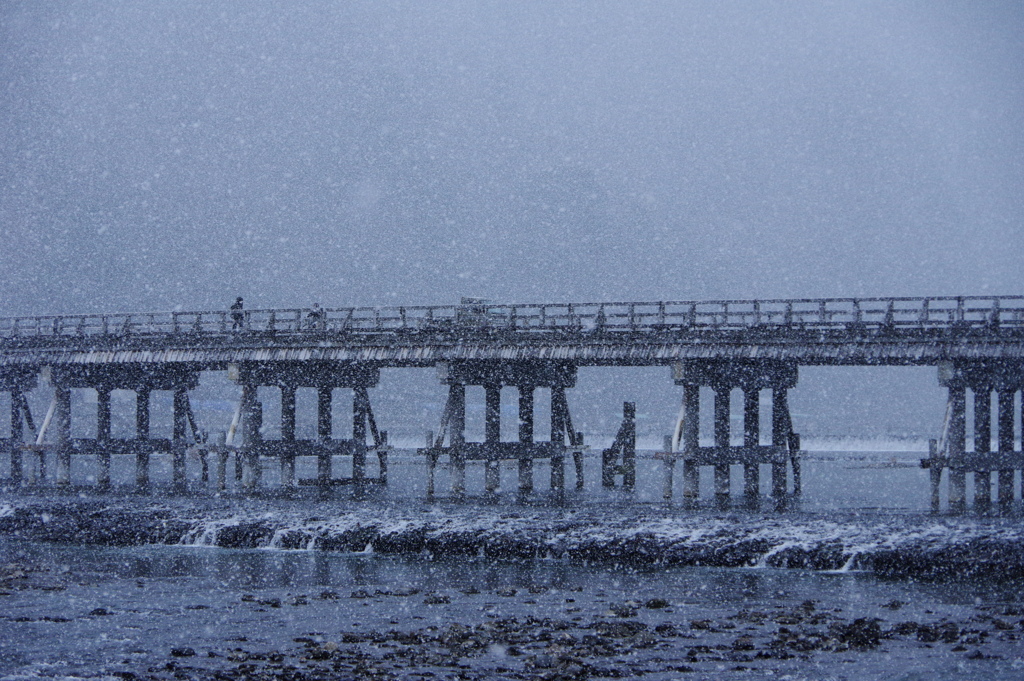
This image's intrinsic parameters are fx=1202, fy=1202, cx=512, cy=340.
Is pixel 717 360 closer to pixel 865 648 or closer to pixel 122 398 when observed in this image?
pixel 865 648

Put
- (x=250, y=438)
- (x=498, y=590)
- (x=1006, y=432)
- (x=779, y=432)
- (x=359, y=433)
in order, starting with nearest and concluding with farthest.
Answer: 1. (x=498, y=590)
2. (x=1006, y=432)
3. (x=779, y=432)
4. (x=250, y=438)
5. (x=359, y=433)

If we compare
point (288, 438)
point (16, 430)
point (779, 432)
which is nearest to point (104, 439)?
point (16, 430)

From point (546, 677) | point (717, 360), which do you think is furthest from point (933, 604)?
point (717, 360)

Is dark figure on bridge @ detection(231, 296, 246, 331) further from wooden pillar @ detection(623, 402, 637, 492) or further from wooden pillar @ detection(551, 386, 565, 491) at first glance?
wooden pillar @ detection(623, 402, 637, 492)

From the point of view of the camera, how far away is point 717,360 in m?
38.7

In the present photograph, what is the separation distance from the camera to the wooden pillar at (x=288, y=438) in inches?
1793

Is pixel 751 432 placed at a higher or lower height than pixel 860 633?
higher

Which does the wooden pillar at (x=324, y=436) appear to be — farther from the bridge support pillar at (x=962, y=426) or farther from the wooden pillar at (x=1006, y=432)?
the wooden pillar at (x=1006, y=432)

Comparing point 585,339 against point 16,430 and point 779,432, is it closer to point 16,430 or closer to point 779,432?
point 779,432

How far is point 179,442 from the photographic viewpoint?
49.4 meters

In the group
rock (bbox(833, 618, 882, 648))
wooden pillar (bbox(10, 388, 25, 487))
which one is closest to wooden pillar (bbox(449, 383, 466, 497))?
wooden pillar (bbox(10, 388, 25, 487))

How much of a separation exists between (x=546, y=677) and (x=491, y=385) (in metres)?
26.8

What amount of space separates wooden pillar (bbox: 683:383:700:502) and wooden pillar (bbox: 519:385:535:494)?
669cm

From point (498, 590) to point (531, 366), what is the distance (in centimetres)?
1733
